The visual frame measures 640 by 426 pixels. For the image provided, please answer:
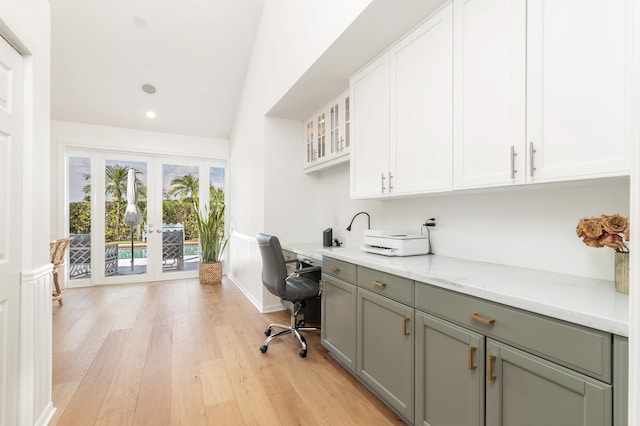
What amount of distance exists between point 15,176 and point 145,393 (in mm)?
1538

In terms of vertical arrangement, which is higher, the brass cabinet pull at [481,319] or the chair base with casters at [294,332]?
the brass cabinet pull at [481,319]

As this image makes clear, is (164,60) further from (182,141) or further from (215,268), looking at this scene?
(215,268)

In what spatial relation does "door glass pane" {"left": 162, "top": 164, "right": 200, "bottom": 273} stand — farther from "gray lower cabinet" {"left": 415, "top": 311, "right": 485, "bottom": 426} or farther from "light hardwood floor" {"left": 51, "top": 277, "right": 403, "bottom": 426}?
"gray lower cabinet" {"left": 415, "top": 311, "right": 485, "bottom": 426}

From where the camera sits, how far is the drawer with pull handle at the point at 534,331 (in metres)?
0.92

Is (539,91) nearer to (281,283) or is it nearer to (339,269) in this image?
(339,269)

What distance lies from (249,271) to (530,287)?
11.7 ft

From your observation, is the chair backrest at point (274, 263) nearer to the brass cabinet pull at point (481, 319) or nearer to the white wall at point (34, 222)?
the white wall at point (34, 222)

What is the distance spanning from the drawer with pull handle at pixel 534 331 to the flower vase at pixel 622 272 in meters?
0.39

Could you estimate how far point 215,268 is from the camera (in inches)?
203

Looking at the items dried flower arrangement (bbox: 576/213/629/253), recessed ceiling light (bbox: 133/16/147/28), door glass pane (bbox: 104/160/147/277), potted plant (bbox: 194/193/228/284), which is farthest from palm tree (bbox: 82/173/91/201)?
dried flower arrangement (bbox: 576/213/629/253)

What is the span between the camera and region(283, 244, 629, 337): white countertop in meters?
0.94

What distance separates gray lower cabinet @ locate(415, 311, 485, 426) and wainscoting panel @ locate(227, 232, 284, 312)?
2.40 m

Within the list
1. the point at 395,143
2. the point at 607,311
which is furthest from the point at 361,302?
the point at 607,311

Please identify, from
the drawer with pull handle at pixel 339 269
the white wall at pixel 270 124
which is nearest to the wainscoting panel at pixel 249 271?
the white wall at pixel 270 124
